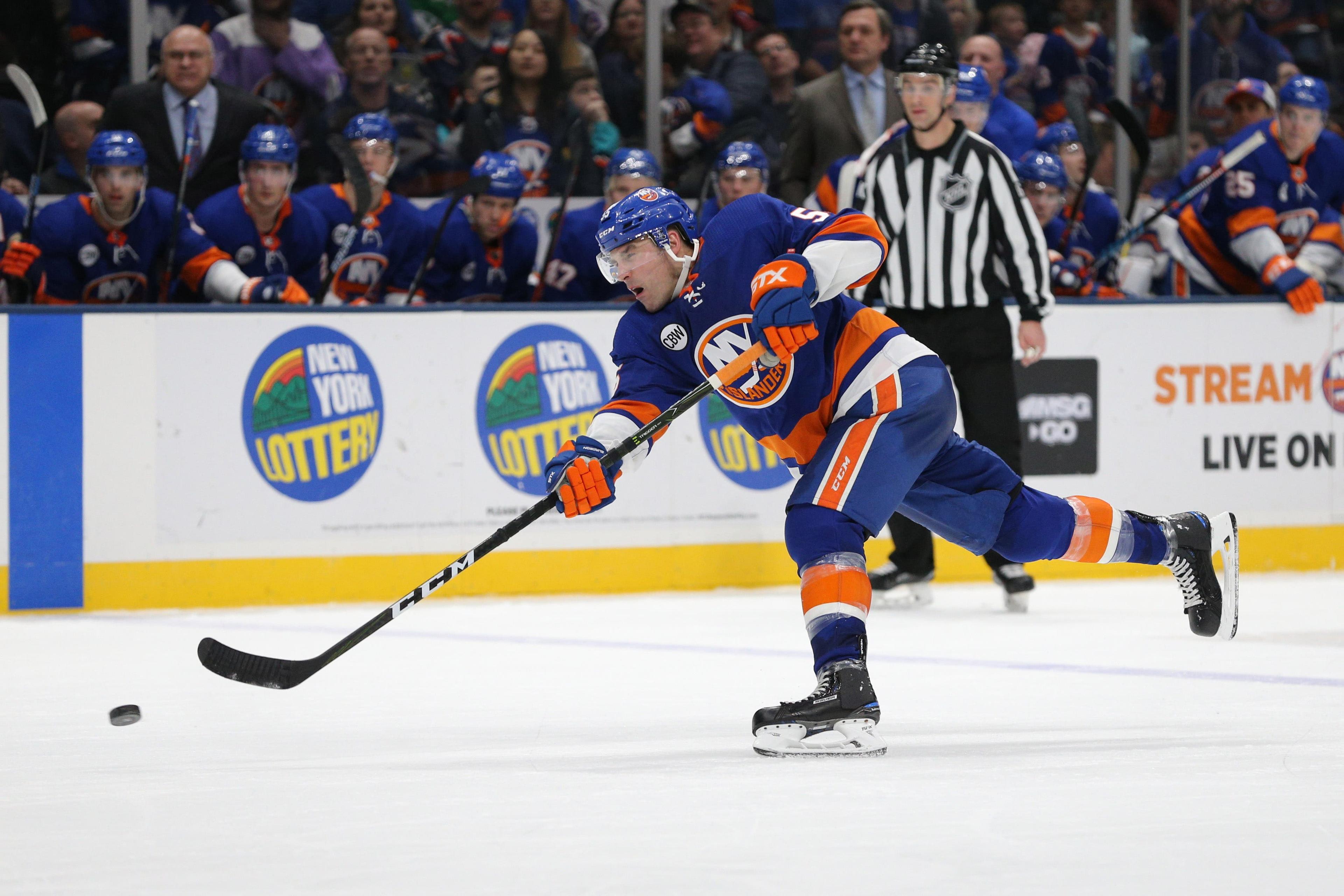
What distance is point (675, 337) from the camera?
10.1 feet

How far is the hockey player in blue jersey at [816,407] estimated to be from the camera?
2844mm

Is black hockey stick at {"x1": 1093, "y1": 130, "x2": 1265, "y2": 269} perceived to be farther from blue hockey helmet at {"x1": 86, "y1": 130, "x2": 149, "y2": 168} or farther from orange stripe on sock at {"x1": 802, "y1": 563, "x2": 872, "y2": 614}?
orange stripe on sock at {"x1": 802, "y1": 563, "x2": 872, "y2": 614}

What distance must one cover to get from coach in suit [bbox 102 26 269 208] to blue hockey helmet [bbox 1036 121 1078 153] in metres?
2.85

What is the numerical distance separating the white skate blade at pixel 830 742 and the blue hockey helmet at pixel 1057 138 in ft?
13.2

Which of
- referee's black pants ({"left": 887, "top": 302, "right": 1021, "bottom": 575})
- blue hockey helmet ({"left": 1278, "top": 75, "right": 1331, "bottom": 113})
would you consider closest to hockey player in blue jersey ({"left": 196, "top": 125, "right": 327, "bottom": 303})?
referee's black pants ({"left": 887, "top": 302, "right": 1021, "bottom": 575})

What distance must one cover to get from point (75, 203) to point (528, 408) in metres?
1.50

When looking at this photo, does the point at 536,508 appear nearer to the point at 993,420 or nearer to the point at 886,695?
the point at 886,695

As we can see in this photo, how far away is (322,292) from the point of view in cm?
543

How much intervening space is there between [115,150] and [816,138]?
2.37 m

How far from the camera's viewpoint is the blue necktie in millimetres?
5527

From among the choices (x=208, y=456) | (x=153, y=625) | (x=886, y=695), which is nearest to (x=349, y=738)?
(x=886, y=695)

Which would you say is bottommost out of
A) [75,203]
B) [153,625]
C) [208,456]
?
[153,625]

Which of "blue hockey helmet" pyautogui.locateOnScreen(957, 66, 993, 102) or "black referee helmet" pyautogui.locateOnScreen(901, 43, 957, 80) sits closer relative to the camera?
"black referee helmet" pyautogui.locateOnScreen(901, 43, 957, 80)

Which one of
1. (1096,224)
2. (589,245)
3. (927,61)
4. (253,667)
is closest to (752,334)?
(253,667)
